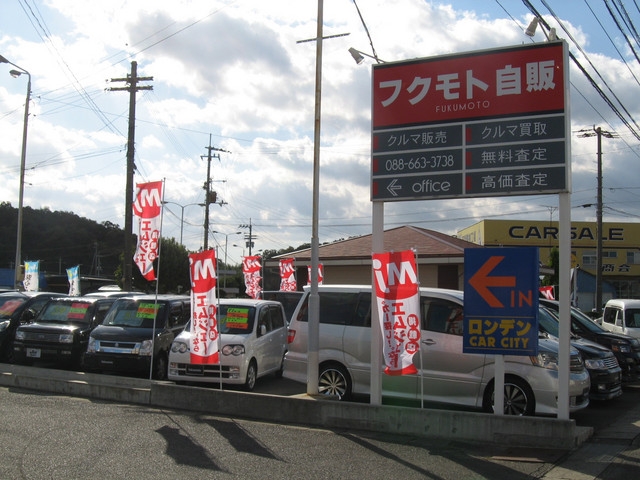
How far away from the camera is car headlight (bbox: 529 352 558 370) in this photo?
829 cm

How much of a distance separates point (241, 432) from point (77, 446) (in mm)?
2070

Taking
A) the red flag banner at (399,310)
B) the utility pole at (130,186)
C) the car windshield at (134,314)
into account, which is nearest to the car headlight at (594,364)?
the red flag banner at (399,310)

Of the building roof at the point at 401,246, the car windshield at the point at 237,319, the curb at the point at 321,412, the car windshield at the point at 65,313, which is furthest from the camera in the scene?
the building roof at the point at 401,246

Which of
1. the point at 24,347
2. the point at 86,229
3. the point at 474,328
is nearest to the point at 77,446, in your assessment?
the point at 474,328

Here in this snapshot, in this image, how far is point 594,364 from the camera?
1013 cm

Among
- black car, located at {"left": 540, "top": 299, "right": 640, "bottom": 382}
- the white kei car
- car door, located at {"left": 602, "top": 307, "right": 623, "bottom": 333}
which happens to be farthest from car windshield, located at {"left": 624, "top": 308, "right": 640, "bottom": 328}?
the white kei car

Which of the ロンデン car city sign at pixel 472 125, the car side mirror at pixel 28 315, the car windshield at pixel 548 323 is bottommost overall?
the car side mirror at pixel 28 315

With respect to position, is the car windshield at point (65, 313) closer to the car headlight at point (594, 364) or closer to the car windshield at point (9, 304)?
the car windshield at point (9, 304)

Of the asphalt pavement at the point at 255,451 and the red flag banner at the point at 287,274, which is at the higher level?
the red flag banner at the point at 287,274

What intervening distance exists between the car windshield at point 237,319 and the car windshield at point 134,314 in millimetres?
1534

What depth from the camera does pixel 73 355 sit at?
39.6 feet

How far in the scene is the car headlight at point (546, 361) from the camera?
27.2ft

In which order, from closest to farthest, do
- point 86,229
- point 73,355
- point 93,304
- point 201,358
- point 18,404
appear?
point 18,404 → point 201,358 → point 73,355 → point 93,304 → point 86,229

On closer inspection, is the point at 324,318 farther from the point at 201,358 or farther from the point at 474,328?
the point at 474,328
